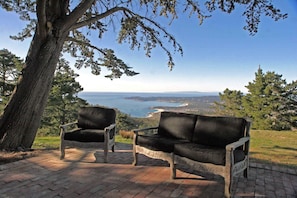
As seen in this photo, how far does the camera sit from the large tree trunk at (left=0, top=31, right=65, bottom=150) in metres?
3.89

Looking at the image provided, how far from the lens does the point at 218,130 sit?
9.01 feet

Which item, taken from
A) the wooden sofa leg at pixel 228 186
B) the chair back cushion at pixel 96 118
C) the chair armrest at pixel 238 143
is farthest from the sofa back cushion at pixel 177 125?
the chair back cushion at pixel 96 118

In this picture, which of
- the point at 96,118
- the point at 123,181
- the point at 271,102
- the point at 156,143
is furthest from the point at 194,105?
the point at 271,102

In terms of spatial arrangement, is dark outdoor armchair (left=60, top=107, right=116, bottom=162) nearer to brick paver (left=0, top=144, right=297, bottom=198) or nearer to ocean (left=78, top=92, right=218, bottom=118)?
brick paver (left=0, top=144, right=297, bottom=198)

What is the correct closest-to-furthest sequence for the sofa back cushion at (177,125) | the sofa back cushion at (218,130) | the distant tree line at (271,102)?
the sofa back cushion at (218,130) < the sofa back cushion at (177,125) < the distant tree line at (271,102)

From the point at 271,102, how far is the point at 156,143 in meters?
15.6

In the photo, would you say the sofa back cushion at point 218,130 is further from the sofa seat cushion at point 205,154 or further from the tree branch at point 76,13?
the tree branch at point 76,13

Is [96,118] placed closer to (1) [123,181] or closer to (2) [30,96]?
(2) [30,96]

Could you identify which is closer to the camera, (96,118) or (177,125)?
(177,125)

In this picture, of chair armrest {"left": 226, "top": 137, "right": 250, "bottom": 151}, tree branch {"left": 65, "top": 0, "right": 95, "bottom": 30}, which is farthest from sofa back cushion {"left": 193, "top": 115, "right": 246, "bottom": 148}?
tree branch {"left": 65, "top": 0, "right": 95, "bottom": 30}

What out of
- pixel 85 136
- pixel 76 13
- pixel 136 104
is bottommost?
pixel 136 104

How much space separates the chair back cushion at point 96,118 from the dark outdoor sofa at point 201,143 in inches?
37.1

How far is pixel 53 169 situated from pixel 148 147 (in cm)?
144

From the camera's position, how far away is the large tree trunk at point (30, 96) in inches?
153
